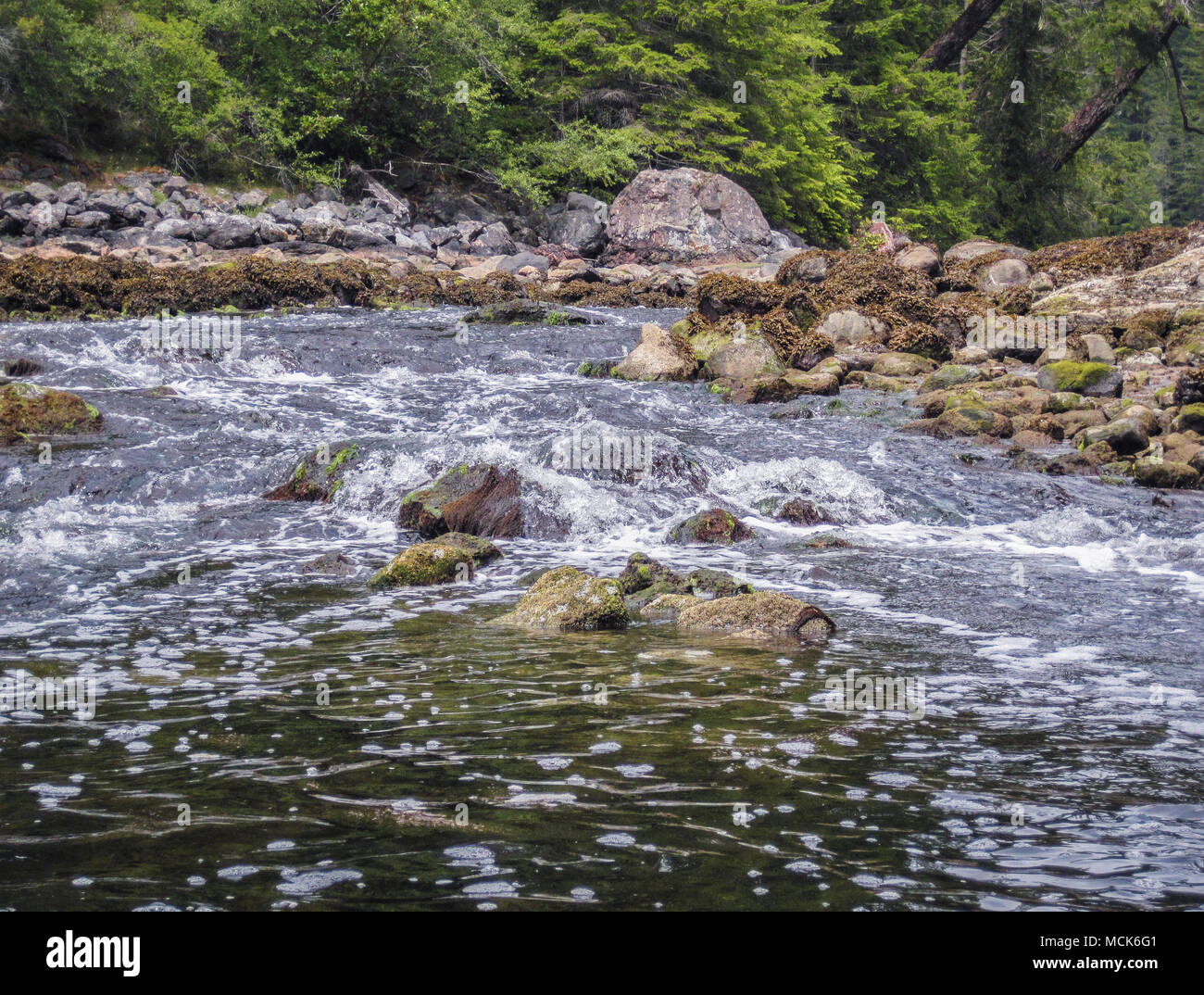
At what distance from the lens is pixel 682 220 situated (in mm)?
30141

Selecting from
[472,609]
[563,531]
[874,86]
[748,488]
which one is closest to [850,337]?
[748,488]

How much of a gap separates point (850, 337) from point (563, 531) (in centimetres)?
1098

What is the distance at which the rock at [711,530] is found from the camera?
971 centimetres

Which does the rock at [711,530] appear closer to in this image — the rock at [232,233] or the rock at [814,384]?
the rock at [814,384]

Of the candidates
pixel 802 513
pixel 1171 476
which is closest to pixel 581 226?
pixel 802 513

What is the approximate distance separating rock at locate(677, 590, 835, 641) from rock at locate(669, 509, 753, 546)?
2.74 metres

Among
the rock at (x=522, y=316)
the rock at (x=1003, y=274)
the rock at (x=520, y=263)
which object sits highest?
→ the rock at (x=520, y=263)

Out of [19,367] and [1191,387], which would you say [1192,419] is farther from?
[19,367]

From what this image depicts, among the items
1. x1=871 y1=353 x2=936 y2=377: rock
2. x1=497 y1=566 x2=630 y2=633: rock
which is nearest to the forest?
x1=871 y1=353 x2=936 y2=377: rock

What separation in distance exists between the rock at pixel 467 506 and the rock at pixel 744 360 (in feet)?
23.5

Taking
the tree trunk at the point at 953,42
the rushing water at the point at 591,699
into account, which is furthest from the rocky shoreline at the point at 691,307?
the tree trunk at the point at 953,42

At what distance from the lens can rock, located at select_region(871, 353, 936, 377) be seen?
17125 mm

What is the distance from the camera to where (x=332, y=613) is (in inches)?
280
